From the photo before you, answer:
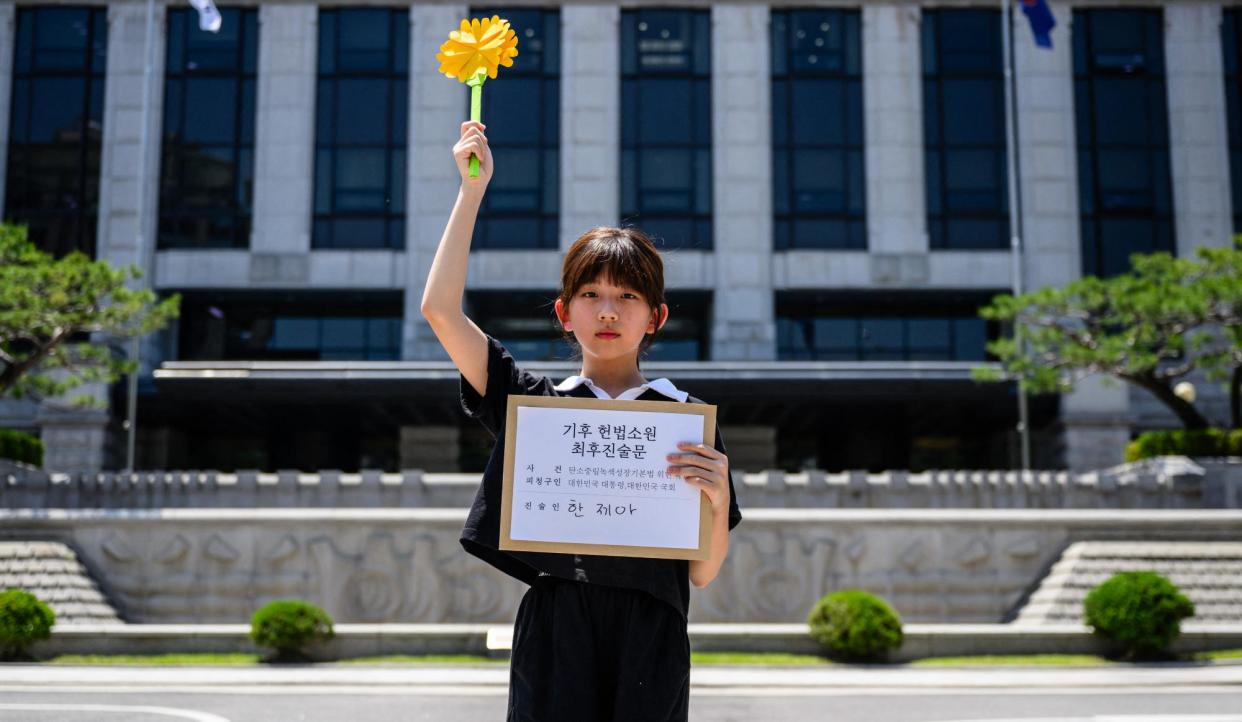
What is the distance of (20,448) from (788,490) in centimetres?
1745

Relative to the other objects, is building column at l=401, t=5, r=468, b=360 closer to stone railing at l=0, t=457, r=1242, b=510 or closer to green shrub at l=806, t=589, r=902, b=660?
stone railing at l=0, t=457, r=1242, b=510

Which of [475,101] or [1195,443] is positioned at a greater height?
[475,101]

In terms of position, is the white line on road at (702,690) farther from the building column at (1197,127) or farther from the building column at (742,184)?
the building column at (1197,127)

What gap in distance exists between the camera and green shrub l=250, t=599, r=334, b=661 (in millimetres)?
15984

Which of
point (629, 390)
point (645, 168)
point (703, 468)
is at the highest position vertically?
point (645, 168)

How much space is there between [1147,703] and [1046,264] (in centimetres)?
2852

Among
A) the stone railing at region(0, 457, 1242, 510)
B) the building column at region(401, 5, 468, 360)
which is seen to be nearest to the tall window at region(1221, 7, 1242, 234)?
the stone railing at region(0, 457, 1242, 510)

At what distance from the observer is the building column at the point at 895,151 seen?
3884 centimetres

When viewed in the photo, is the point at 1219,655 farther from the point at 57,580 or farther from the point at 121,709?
the point at 57,580

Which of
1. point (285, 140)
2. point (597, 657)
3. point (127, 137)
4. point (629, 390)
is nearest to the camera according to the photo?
point (597, 657)

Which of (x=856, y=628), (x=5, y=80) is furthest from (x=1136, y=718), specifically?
(x=5, y=80)

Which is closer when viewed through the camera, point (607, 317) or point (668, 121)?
point (607, 317)

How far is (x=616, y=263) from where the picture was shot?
3443 millimetres

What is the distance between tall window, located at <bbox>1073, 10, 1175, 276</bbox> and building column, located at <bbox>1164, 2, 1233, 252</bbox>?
0.36 m
